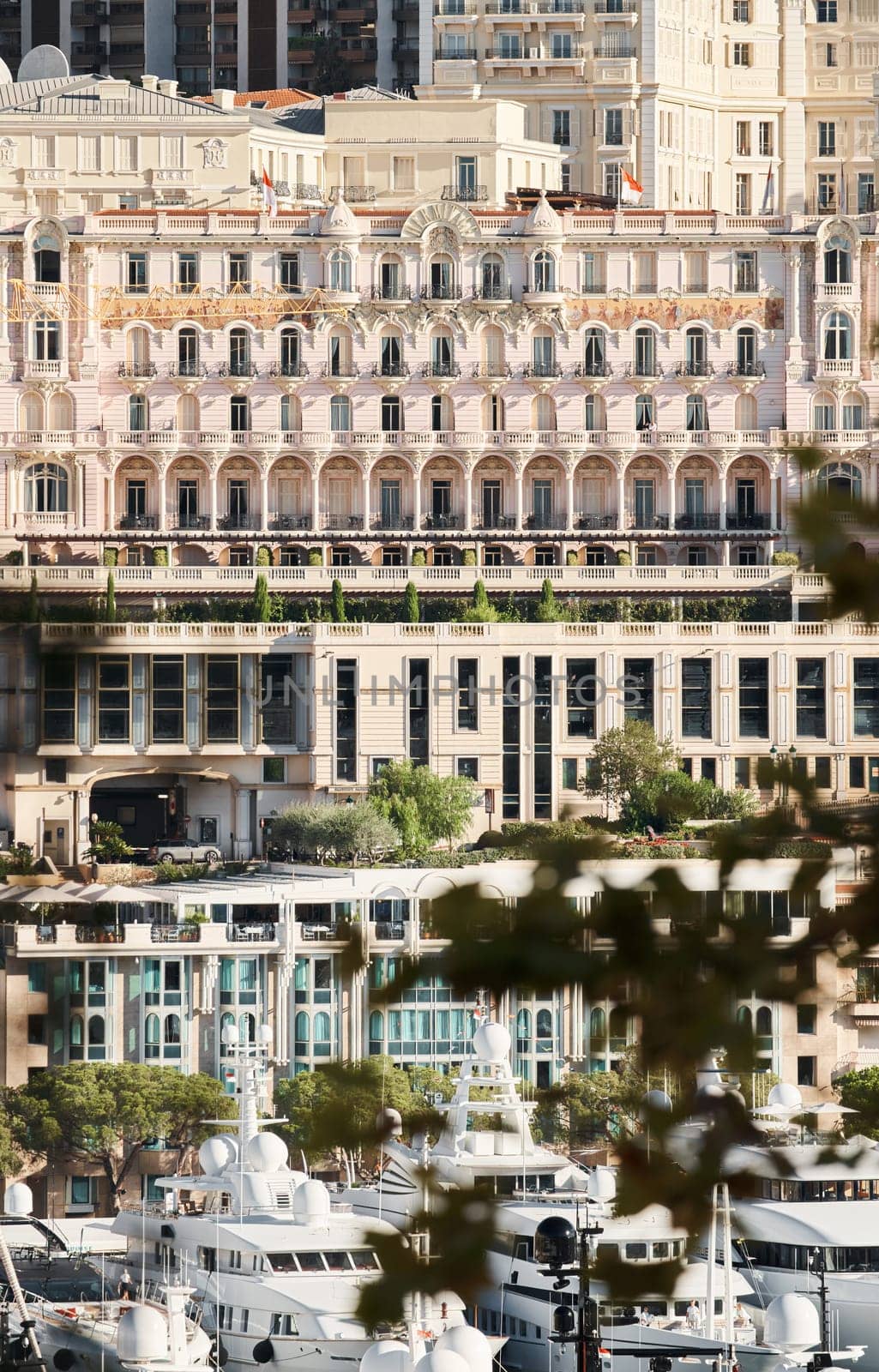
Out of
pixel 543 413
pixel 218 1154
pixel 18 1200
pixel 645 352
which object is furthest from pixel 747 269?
pixel 218 1154

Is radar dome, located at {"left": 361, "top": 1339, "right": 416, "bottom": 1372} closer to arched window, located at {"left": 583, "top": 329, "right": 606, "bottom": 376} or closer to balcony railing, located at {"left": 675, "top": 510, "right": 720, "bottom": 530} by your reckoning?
balcony railing, located at {"left": 675, "top": 510, "right": 720, "bottom": 530}

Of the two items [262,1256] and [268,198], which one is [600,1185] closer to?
[262,1256]

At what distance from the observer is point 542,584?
308 feet

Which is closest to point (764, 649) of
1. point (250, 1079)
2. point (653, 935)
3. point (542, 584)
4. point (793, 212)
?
A: point (542, 584)

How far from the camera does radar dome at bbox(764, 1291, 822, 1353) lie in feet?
132

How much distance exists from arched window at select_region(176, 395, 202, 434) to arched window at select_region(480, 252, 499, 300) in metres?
9.28

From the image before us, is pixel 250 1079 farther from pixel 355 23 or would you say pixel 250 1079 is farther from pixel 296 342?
pixel 355 23

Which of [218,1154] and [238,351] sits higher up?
[238,351]

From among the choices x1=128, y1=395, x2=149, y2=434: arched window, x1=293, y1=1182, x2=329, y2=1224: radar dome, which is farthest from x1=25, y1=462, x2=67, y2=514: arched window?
x1=293, y1=1182, x2=329, y2=1224: radar dome

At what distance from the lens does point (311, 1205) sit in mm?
46781

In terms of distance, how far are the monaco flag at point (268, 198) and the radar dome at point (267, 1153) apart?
57501 millimetres

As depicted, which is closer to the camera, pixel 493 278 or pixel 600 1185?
pixel 600 1185

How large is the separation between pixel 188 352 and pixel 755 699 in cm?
2404

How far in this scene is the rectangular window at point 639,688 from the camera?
287 feet
